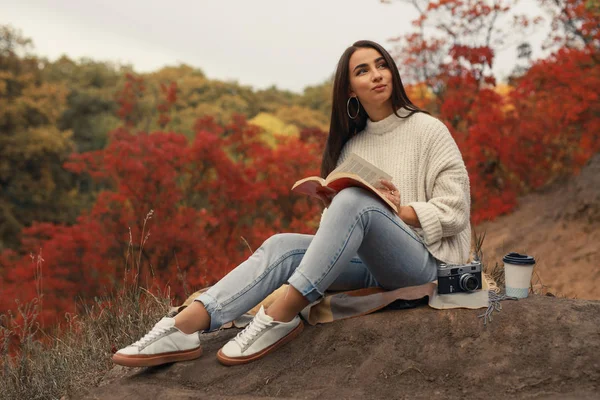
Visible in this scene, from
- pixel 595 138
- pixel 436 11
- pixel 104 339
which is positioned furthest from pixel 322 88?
pixel 104 339

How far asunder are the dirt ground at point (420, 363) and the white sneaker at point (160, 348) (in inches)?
2.9

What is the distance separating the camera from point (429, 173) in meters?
2.62

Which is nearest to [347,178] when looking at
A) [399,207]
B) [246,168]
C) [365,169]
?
[365,169]

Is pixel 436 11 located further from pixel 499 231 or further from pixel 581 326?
pixel 581 326

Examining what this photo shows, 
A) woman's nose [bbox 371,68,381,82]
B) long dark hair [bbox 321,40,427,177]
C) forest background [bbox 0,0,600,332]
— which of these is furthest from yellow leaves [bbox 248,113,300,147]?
woman's nose [bbox 371,68,381,82]

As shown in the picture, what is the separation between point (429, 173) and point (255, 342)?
0.95m

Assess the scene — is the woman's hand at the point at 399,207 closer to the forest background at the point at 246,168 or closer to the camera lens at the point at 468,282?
the camera lens at the point at 468,282

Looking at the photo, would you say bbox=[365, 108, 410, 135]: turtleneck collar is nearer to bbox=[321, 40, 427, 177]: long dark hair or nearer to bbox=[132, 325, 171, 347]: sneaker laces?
bbox=[321, 40, 427, 177]: long dark hair

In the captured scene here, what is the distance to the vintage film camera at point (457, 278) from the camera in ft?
8.15

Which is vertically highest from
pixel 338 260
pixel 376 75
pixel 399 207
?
pixel 376 75

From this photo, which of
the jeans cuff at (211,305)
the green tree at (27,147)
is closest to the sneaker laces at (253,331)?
the jeans cuff at (211,305)

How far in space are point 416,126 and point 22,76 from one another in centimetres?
1038

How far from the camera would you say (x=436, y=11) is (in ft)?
27.1

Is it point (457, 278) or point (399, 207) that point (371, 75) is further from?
point (457, 278)
